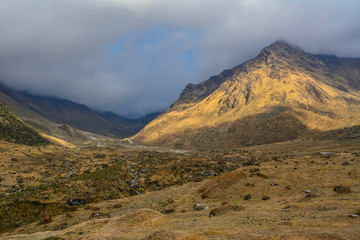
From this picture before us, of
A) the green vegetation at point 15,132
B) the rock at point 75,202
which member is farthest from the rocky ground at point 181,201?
the green vegetation at point 15,132

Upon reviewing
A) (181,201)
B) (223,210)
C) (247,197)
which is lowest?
(181,201)

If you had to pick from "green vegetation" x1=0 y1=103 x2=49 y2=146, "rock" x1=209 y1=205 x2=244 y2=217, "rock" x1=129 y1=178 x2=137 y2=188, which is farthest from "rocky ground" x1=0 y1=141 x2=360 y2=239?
"green vegetation" x1=0 y1=103 x2=49 y2=146

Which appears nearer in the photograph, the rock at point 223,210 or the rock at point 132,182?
the rock at point 223,210

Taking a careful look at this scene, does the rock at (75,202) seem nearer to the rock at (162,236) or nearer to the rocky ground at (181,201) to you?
the rocky ground at (181,201)

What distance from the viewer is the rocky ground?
1570cm

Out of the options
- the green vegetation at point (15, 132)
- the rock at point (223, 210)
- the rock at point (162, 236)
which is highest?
the green vegetation at point (15, 132)

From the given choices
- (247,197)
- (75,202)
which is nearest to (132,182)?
(75,202)

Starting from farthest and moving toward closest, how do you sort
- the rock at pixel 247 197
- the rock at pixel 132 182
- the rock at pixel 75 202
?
the rock at pixel 132 182 < the rock at pixel 75 202 < the rock at pixel 247 197

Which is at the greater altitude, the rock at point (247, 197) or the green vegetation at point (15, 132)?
the green vegetation at point (15, 132)

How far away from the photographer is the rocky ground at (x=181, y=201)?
51.5 ft

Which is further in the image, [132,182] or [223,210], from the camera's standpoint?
[132,182]

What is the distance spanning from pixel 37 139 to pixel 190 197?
112 metres

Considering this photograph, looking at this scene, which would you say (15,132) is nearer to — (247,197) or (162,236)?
(247,197)

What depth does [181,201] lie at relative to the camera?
34438 mm
